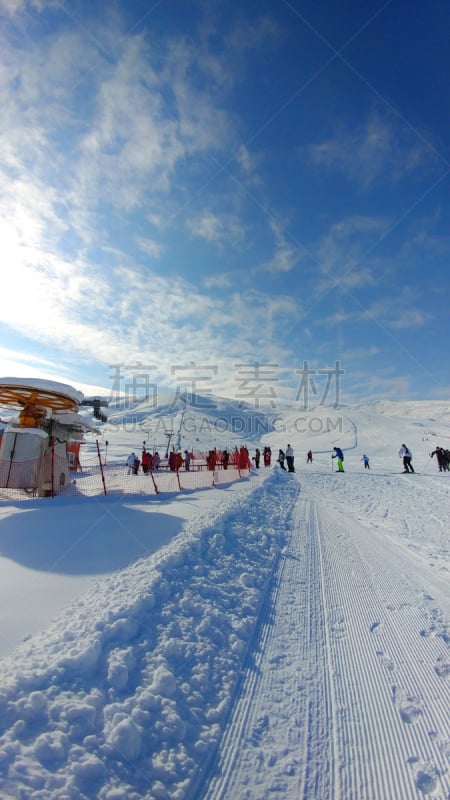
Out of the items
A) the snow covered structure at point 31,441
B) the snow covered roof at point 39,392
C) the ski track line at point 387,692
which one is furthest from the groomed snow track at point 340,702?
the snow covered structure at point 31,441

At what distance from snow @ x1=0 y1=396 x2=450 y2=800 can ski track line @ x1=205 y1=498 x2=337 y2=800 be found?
0.01 meters

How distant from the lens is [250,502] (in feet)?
32.2

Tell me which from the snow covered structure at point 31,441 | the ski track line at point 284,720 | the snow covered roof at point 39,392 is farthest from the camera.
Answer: the snow covered structure at point 31,441

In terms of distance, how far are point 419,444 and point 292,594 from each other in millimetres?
52654

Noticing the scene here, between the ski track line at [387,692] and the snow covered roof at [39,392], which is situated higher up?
the snow covered roof at [39,392]

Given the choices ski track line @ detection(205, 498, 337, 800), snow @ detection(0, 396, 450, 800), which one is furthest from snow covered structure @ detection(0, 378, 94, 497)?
ski track line @ detection(205, 498, 337, 800)

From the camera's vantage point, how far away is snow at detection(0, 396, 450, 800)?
2170 millimetres

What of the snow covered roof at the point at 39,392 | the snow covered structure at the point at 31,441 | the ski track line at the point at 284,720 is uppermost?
the snow covered roof at the point at 39,392

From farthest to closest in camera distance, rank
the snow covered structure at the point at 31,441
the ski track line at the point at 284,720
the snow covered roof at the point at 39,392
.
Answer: the snow covered structure at the point at 31,441 → the snow covered roof at the point at 39,392 → the ski track line at the point at 284,720

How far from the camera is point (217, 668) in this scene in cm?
311

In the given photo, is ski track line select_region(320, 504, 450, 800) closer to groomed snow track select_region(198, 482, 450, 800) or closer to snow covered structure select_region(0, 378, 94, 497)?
groomed snow track select_region(198, 482, 450, 800)

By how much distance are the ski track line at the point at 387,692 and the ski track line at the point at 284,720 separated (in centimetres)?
14

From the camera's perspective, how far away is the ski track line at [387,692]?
88.4 inches

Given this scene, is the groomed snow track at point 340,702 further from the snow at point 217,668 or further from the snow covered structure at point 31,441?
the snow covered structure at point 31,441
